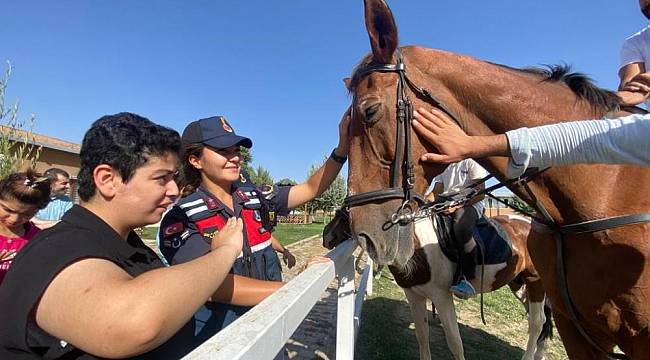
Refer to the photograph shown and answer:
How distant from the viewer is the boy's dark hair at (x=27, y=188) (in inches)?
121

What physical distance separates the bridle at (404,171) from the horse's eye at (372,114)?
0.12 m

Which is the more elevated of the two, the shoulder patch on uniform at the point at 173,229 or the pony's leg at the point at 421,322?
the shoulder patch on uniform at the point at 173,229

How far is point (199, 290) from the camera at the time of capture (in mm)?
969

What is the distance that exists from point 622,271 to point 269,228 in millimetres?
2056

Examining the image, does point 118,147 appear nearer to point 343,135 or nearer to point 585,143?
point 343,135

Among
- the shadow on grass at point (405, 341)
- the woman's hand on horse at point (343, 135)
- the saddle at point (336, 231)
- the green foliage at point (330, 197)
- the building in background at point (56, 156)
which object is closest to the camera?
the woman's hand on horse at point (343, 135)

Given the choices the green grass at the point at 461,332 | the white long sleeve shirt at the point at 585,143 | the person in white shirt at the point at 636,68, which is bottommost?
the green grass at the point at 461,332

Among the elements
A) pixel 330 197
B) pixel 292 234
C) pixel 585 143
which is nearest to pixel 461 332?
pixel 585 143

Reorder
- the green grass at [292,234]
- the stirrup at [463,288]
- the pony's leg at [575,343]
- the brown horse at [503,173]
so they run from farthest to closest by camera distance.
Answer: the green grass at [292,234] < the stirrup at [463,288] < the pony's leg at [575,343] < the brown horse at [503,173]

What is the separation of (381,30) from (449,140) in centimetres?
79

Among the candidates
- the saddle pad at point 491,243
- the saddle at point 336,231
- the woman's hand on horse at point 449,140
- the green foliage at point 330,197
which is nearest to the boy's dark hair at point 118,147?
the woman's hand on horse at point 449,140

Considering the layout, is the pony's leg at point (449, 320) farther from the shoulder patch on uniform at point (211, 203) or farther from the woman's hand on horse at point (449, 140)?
the shoulder patch on uniform at point (211, 203)

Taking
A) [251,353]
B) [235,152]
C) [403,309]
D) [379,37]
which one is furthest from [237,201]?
[403,309]

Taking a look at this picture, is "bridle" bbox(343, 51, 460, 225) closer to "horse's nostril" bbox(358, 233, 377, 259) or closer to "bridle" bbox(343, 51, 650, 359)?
"bridle" bbox(343, 51, 650, 359)
